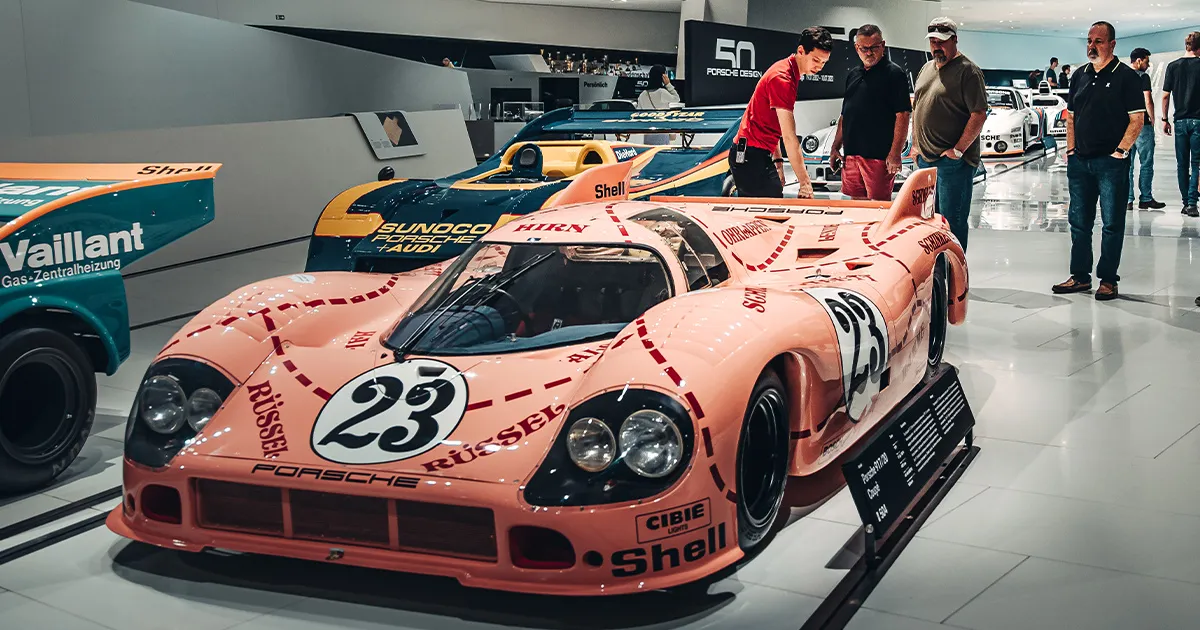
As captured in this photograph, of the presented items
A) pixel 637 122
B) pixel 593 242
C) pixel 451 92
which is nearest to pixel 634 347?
pixel 593 242

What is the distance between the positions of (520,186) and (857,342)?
152 inches

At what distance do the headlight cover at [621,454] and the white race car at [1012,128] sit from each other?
15.2 metres

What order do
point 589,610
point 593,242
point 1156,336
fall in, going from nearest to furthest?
point 589,610 → point 593,242 → point 1156,336

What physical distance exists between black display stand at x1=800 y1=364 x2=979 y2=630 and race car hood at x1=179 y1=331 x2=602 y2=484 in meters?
0.81

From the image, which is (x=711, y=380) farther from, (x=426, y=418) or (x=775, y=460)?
(x=426, y=418)

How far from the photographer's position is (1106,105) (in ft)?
21.5

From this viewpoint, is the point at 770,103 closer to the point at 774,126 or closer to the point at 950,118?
the point at 774,126

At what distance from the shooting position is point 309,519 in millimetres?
2895

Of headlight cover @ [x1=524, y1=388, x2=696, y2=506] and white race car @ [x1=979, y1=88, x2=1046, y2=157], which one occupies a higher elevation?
white race car @ [x1=979, y1=88, x2=1046, y2=157]

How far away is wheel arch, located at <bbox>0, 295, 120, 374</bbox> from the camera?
3.91 meters

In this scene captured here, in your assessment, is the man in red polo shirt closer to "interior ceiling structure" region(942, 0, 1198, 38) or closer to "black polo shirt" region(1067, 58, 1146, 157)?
"black polo shirt" region(1067, 58, 1146, 157)

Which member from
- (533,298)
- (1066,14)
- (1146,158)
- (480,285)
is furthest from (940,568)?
(1066,14)

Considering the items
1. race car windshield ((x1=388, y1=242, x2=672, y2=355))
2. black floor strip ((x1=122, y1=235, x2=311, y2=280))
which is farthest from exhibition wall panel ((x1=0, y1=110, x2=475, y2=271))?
race car windshield ((x1=388, y1=242, x2=672, y2=355))

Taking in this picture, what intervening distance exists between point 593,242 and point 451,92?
17.8m
